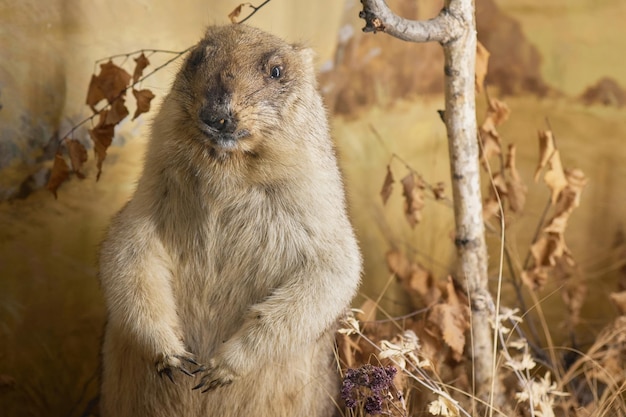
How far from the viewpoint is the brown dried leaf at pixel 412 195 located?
4.30m

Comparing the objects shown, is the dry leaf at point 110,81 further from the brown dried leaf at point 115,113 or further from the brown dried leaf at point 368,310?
the brown dried leaf at point 368,310

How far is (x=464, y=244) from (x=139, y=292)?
5.20 ft

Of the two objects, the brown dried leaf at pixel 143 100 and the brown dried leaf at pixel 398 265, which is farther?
the brown dried leaf at pixel 398 265

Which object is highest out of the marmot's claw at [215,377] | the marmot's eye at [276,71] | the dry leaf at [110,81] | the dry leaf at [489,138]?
the marmot's eye at [276,71]

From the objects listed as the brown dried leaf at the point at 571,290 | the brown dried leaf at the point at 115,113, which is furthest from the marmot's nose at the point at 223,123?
the brown dried leaf at the point at 571,290

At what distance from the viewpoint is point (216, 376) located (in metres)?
3.18

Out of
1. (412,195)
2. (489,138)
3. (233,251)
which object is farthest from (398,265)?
(233,251)

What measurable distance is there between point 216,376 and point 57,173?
1.43 metres

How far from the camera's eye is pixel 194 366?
3.34m

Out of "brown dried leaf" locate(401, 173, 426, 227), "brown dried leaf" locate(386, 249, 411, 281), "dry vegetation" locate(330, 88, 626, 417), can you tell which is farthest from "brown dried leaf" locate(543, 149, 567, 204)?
"brown dried leaf" locate(386, 249, 411, 281)

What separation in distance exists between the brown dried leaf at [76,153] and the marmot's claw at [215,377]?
54.2 inches

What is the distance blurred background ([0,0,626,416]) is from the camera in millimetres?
4195

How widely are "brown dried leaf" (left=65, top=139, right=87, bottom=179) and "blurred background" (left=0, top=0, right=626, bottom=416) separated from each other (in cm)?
30

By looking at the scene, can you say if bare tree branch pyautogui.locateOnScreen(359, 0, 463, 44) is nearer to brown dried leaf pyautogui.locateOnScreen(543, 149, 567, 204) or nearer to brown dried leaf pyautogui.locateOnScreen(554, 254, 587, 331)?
brown dried leaf pyautogui.locateOnScreen(543, 149, 567, 204)
